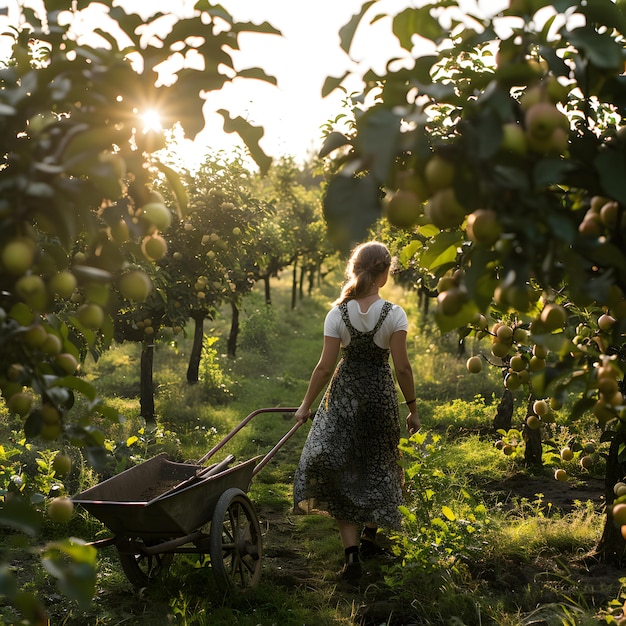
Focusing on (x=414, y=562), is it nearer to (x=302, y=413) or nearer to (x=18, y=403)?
(x=302, y=413)

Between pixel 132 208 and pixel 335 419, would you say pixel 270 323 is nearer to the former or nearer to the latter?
pixel 335 419

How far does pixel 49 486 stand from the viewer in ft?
14.4

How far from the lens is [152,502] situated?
2992mm

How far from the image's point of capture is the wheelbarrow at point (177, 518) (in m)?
3.15

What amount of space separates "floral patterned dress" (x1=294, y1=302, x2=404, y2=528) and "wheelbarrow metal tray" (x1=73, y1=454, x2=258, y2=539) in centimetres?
41

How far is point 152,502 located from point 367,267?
5.84ft

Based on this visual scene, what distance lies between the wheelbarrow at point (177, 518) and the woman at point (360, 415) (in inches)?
17.2

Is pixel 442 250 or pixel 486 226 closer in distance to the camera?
pixel 486 226

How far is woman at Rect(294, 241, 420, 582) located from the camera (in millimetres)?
3988

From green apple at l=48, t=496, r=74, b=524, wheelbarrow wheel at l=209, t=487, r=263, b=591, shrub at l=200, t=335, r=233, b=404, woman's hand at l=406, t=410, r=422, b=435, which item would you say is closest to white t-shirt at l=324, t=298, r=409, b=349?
woman's hand at l=406, t=410, r=422, b=435

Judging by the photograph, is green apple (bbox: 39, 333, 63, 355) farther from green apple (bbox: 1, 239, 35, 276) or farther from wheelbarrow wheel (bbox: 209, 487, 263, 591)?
wheelbarrow wheel (bbox: 209, 487, 263, 591)

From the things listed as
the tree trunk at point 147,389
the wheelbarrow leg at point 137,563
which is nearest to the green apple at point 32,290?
the wheelbarrow leg at point 137,563

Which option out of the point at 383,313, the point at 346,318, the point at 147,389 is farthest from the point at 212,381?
the point at 383,313

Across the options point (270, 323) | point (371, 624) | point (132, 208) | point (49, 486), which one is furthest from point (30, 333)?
point (270, 323)
